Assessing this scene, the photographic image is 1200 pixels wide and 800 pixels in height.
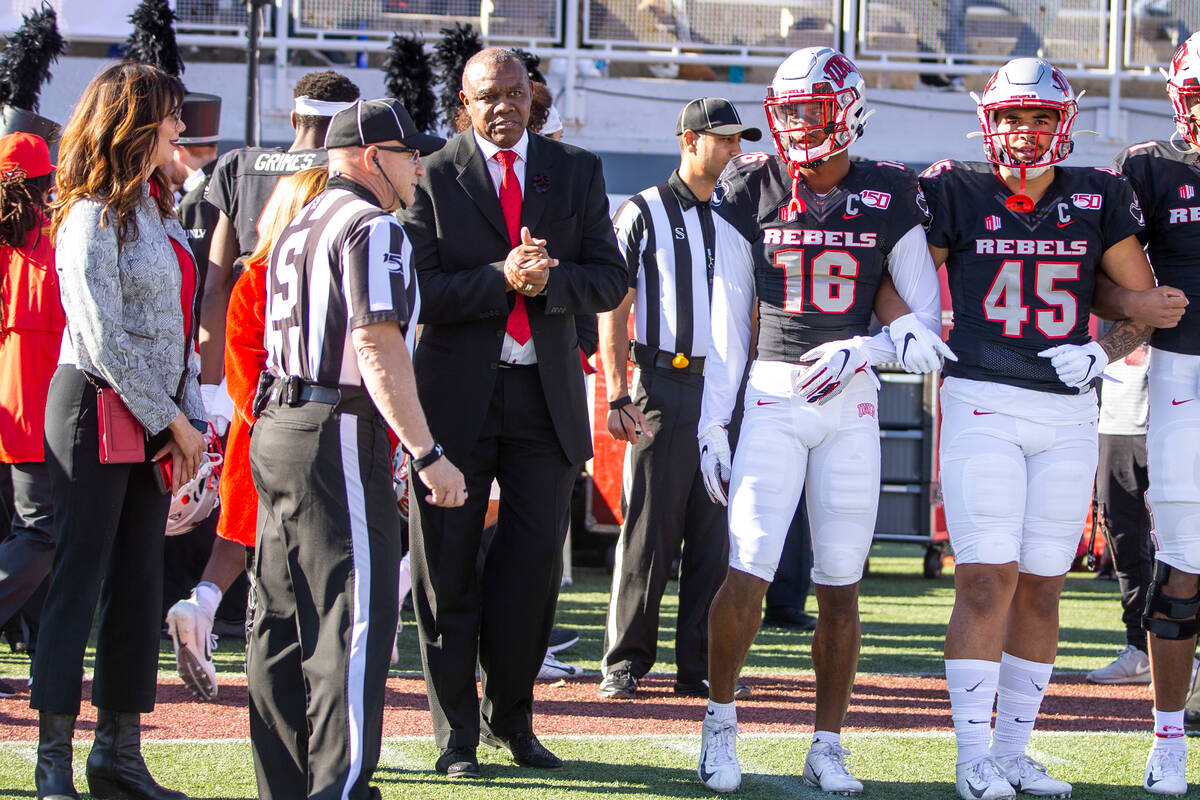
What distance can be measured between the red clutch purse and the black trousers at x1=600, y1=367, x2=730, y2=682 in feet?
7.92

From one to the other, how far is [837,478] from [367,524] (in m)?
1.47

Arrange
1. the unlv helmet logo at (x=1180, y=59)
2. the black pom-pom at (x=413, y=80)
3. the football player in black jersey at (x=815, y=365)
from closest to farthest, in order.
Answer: the football player in black jersey at (x=815, y=365) < the unlv helmet logo at (x=1180, y=59) < the black pom-pom at (x=413, y=80)

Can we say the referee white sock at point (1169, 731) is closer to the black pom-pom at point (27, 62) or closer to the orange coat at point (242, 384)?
the orange coat at point (242, 384)

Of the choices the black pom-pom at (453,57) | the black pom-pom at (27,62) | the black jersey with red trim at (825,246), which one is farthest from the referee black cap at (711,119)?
the black pom-pom at (27,62)

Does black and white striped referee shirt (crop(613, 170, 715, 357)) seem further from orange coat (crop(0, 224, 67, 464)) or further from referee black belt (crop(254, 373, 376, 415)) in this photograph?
referee black belt (crop(254, 373, 376, 415))

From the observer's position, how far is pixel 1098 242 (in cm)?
434

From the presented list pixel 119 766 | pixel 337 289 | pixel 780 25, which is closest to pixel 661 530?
pixel 119 766

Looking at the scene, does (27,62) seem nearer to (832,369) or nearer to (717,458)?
(717,458)

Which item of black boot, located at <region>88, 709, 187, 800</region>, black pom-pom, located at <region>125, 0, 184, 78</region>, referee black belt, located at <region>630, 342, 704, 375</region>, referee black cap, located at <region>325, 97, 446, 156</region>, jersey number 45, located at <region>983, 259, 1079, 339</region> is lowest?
black boot, located at <region>88, 709, 187, 800</region>

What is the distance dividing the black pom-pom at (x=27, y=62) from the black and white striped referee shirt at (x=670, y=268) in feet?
13.9

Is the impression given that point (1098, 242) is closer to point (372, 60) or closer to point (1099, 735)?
point (1099, 735)

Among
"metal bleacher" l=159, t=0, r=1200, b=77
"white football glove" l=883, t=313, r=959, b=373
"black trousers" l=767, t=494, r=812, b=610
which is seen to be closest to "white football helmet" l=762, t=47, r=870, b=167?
"white football glove" l=883, t=313, r=959, b=373

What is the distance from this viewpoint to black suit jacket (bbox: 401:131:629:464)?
4469 millimetres

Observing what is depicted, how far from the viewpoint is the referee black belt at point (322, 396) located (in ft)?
11.7
